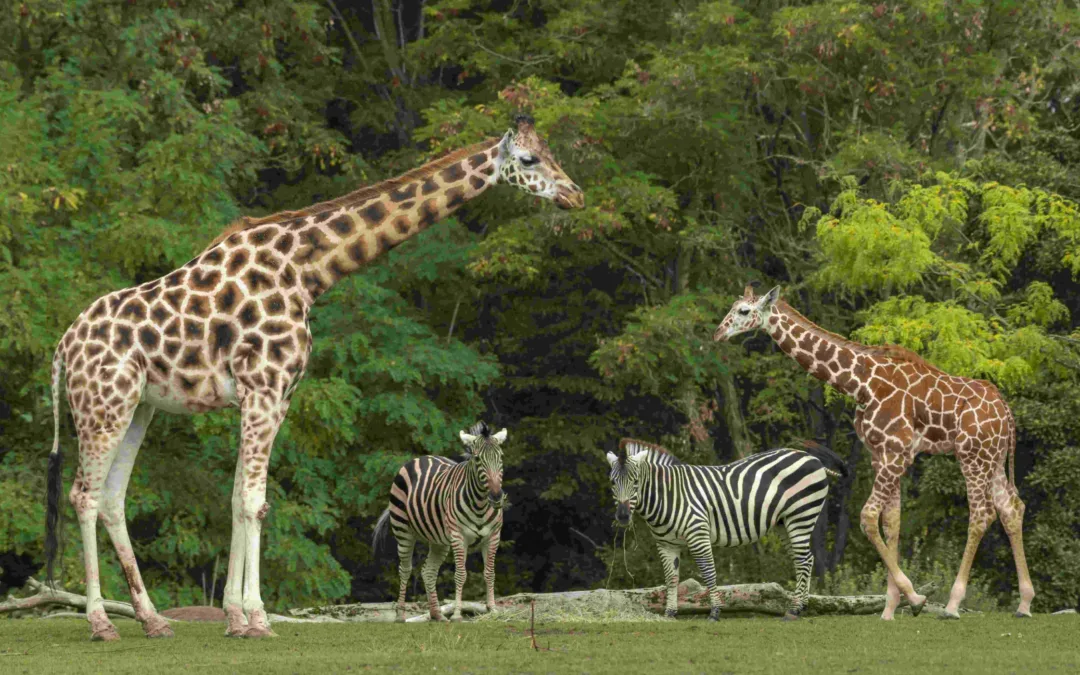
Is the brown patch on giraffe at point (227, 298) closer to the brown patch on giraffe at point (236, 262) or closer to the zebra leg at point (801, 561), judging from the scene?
the brown patch on giraffe at point (236, 262)

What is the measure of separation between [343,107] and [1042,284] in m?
14.0

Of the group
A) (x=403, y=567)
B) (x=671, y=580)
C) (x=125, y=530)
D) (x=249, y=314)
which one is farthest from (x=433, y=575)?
(x=249, y=314)

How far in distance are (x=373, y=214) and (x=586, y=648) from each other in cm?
392

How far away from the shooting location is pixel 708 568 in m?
13.9

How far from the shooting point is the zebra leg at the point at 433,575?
46.3 ft

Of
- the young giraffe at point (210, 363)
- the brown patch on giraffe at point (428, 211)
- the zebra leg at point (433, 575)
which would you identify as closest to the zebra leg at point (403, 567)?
the zebra leg at point (433, 575)

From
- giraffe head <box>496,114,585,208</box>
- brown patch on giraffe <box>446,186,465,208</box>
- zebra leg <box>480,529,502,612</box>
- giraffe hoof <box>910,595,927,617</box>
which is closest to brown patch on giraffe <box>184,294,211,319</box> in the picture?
brown patch on giraffe <box>446,186,465,208</box>

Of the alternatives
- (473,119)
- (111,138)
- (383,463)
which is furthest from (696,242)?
(111,138)

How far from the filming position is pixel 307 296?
1190 centimetres

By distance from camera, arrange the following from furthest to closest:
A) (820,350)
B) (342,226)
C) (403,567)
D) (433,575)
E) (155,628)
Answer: (403,567) < (433,575) < (820,350) < (342,226) < (155,628)

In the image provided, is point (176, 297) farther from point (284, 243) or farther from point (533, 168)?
point (533, 168)

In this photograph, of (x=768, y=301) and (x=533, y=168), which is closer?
(x=533, y=168)

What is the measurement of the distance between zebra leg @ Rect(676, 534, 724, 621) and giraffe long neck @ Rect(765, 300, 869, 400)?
1.88m

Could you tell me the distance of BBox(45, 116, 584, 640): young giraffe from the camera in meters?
11.4
